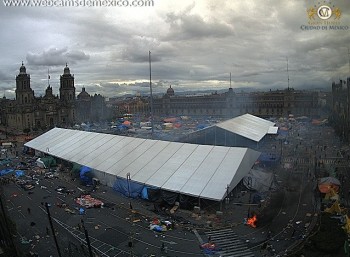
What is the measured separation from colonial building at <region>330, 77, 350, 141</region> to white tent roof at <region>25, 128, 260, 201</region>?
21.0 m

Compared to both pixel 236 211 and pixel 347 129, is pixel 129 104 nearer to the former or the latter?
pixel 347 129

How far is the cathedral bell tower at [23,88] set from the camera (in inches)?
2148

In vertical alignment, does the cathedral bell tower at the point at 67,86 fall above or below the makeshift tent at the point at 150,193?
above

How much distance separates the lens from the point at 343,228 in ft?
39.0

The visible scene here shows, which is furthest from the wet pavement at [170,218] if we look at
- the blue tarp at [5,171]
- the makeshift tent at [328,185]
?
the blue tarp at [5,171]

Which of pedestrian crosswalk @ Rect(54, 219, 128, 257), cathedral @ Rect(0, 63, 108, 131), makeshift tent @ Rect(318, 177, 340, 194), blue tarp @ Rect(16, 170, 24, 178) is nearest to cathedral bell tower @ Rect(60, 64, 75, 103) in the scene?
cathedral @ Rect(0, 63, 108, 131)

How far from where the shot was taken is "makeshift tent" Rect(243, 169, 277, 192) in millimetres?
16656

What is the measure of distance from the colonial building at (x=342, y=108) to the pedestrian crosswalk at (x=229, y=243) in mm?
25131

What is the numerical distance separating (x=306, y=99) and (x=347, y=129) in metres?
27.5

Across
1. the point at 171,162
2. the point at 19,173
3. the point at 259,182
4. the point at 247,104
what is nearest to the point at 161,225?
the point at 171,162

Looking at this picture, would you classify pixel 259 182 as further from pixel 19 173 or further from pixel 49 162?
pixel 19 173

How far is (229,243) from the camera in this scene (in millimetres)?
11312

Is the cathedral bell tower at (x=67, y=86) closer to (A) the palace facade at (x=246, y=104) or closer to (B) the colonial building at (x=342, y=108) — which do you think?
(A) the palace facade at (x=246, y=104)

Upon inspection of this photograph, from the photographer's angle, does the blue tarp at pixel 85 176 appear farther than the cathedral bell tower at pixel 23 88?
No
